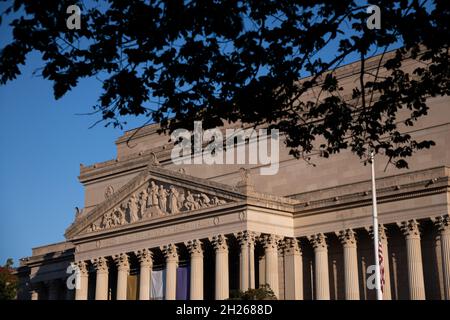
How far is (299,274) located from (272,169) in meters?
14.1

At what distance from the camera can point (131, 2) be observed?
18.8m

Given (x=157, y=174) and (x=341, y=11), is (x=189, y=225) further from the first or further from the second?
(x=341, y=11)

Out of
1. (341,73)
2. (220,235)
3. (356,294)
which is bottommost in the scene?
(356,294)

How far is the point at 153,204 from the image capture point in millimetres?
68000

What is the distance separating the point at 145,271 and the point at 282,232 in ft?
39.6

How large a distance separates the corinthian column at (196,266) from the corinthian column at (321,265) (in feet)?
27.8

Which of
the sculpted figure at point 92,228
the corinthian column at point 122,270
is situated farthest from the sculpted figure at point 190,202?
the sculpted figure at point 92,228

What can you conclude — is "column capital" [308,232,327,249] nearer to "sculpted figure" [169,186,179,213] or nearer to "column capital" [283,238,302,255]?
"column capital" [283,238,302,255]

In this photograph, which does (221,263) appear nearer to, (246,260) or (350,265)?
(246,260)

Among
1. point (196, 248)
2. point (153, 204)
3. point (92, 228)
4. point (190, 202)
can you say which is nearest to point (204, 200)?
point (190, 202)

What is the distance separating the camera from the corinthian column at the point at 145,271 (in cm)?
6669

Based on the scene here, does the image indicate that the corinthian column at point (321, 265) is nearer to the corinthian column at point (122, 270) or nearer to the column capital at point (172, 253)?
the column capital at point (172, 253)

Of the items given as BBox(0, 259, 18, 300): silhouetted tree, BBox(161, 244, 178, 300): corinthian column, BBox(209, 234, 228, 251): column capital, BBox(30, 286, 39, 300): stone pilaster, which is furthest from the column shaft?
BBox(30, 286, 39, 300): stone pilaster
